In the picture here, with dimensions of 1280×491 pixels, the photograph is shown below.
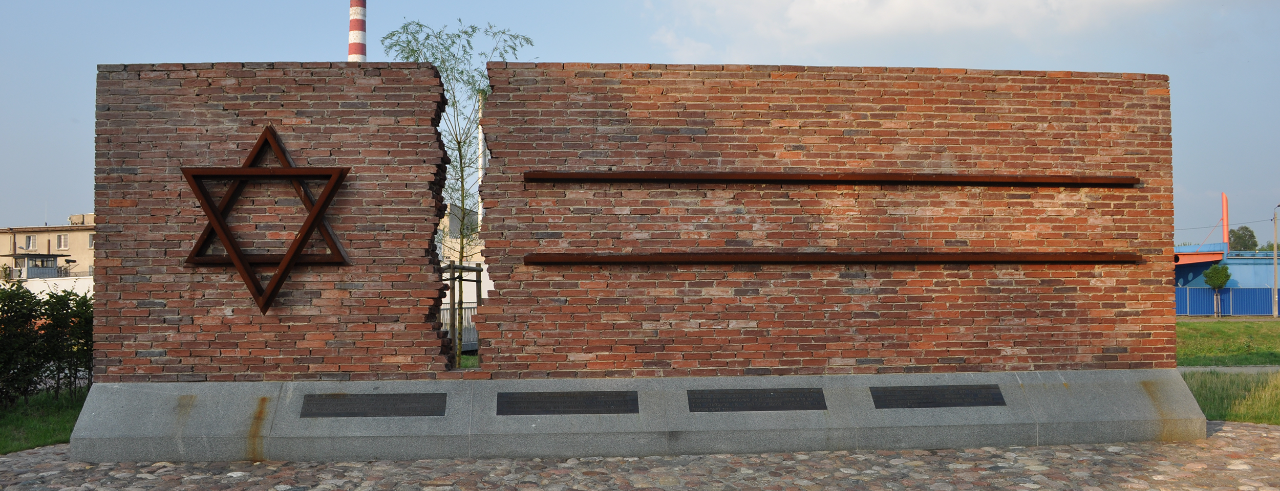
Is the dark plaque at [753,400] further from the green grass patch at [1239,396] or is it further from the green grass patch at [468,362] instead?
the green grass patch at [1239,396]

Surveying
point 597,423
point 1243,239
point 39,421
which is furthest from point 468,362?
point 1243,239

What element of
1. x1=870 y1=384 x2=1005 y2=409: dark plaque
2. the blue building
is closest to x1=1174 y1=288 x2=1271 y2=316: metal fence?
the blue building

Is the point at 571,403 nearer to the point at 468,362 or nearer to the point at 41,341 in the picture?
the point at 468,362

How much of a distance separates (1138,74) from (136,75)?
8.90 metres

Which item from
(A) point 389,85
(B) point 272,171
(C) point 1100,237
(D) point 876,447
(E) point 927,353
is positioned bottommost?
(D) point 876,447

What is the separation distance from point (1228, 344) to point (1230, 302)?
19336 millimetres

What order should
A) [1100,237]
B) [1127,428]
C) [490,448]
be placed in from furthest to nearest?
[1100,237] < [1127,428] < [490,448]

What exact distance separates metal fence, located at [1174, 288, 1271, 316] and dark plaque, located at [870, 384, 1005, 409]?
3635 centimetres

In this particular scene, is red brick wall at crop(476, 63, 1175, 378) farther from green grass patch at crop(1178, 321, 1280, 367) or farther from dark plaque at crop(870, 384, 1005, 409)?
green grass patch at crop(1178, 321, 1280, 367)

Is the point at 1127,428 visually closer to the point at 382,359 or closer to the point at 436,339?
the point at 436,339

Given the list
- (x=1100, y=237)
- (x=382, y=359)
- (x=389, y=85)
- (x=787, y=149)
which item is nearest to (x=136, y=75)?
(x=389, y=85)

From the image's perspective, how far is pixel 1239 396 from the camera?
30.7 feet

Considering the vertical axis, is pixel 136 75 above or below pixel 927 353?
above

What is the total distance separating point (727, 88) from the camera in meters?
7.16
